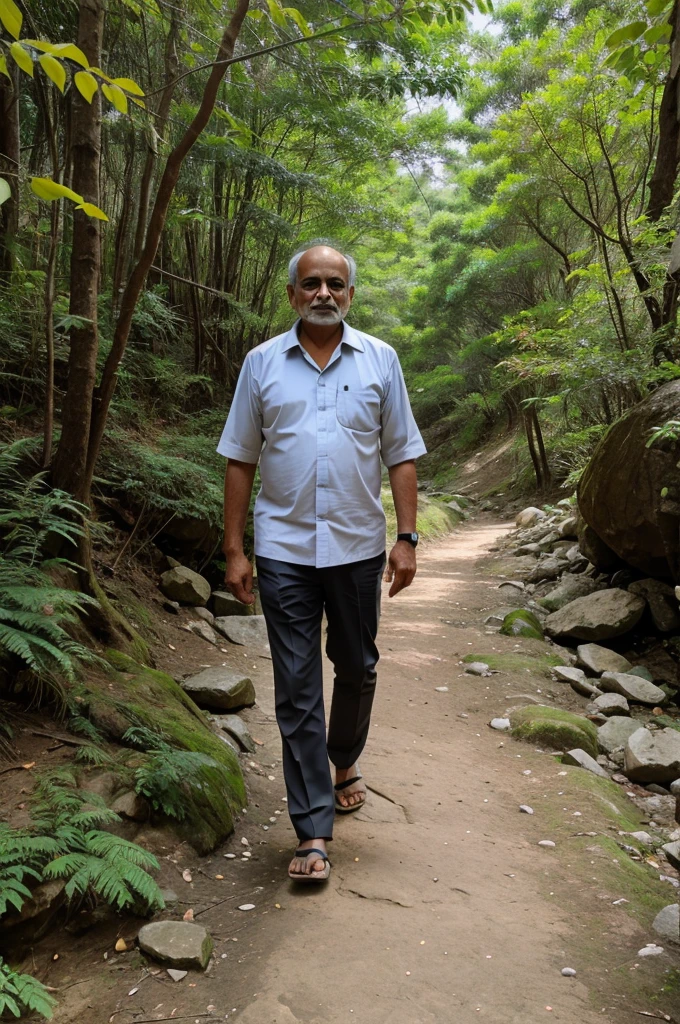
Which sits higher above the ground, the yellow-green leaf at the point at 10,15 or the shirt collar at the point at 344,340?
the yellow-green leaf at the point at 10,15

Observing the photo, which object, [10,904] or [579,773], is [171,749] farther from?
[579,773]

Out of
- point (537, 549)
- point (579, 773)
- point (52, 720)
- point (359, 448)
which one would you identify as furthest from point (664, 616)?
point (52, 720)

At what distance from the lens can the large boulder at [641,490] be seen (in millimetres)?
5922

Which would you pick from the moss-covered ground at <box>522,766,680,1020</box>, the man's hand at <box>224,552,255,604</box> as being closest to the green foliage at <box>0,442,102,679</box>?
the man's hand at <box>224,552,255,604</box>

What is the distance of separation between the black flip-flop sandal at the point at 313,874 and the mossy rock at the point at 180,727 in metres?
0.37

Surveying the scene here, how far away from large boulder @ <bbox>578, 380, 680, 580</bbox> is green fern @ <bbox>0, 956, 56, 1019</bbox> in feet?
17.3

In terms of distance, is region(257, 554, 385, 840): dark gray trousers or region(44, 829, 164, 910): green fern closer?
region(44, 829, 164, 910): green fern

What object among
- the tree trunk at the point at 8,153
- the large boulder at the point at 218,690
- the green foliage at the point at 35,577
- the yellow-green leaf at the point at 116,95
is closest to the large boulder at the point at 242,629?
the large boulder at the point at 218,690

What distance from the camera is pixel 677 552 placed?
6.09 metres

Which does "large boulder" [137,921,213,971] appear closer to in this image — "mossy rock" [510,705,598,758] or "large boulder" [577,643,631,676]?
"mossy rock" [510,705,598,758]

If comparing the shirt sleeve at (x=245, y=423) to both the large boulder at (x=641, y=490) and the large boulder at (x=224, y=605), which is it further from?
the large boulder at (x=641, y=490)

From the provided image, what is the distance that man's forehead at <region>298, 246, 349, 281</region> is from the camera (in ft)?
8.39

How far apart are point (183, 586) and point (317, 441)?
3297 millimetres

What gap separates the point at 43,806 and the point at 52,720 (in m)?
0.55
